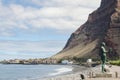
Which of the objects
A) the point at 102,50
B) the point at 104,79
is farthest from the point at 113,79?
the point at 102,50

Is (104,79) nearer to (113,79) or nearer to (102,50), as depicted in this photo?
(113,79)

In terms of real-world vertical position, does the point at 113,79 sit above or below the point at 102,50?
below

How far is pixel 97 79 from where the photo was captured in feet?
98.3

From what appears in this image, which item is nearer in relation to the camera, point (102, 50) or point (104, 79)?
point (104, 79)

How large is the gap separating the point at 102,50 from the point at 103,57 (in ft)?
1.99

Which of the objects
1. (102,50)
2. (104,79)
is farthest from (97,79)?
(102,50)

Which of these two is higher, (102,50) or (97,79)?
(102,50)

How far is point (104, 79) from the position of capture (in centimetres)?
2981

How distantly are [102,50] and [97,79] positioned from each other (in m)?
4.78

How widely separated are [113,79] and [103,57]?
4654mm

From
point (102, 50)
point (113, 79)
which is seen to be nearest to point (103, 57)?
point (102, 50)

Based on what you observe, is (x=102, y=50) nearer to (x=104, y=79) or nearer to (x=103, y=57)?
(x=103, y=57)

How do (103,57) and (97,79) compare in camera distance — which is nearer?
(97,79)

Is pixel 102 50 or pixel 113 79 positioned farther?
pixel 102 50
